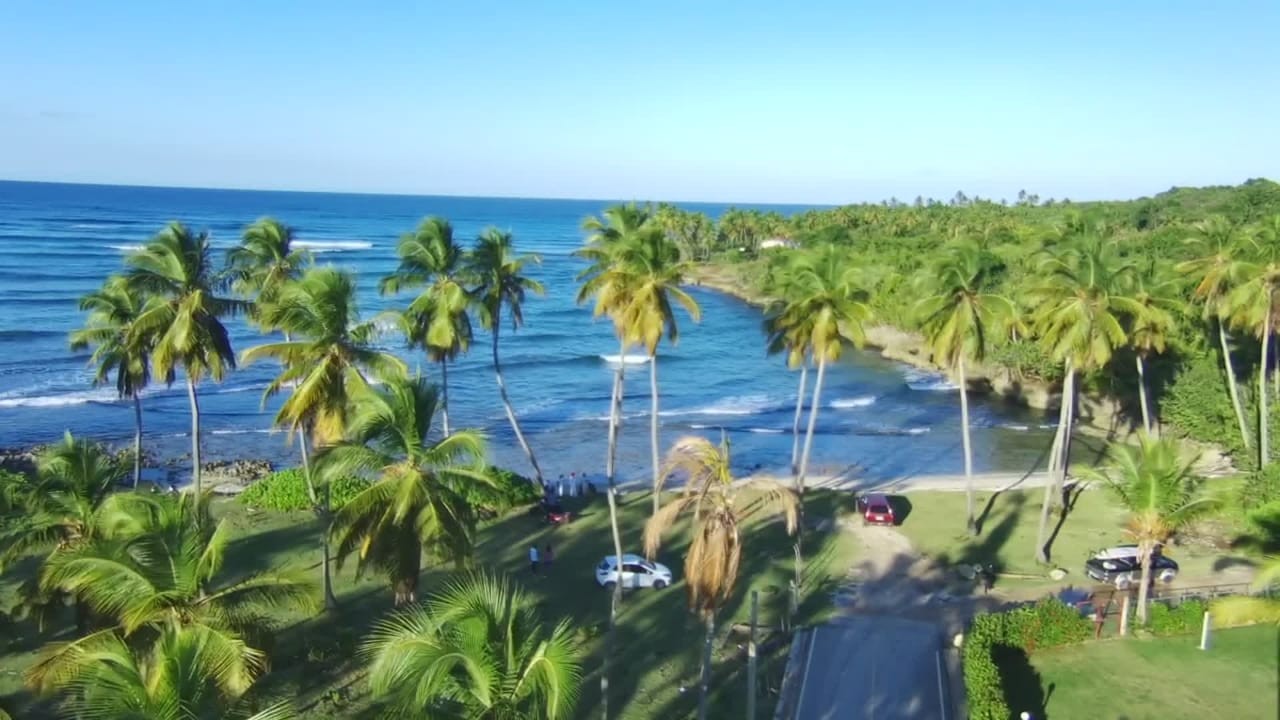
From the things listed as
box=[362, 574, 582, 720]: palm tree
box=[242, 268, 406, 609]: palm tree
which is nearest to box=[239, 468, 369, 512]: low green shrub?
box=[242, 268, 406, 609]: palm tree

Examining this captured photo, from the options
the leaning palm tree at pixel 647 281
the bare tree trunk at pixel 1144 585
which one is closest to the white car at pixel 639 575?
the leaning palm tree at pixel 647 281

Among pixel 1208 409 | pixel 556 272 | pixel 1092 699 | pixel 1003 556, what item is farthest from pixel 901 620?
pixel 556 272

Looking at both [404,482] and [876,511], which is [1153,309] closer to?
[876,511]

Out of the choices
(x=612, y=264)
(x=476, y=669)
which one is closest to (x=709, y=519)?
(x=476, y=669)

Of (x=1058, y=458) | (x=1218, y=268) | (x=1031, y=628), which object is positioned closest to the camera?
(x=1031, y=628)

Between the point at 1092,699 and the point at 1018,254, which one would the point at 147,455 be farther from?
the point at 1018,254

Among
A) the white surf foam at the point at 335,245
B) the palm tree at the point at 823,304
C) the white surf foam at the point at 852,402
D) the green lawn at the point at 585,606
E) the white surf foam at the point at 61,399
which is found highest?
the palm tree at the point at 823,304

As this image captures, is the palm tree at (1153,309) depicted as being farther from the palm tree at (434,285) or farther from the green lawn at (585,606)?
the palm tree at (434,285)
